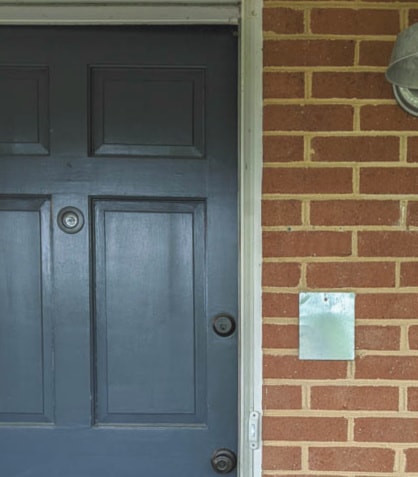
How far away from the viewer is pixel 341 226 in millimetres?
1311

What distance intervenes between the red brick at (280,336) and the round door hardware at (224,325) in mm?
162

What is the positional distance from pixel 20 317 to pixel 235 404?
0.71 metres

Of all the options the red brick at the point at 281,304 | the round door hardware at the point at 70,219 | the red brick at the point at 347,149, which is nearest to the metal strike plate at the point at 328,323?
the red brick at the point at 281,304

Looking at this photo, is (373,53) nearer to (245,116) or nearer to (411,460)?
(245,116)

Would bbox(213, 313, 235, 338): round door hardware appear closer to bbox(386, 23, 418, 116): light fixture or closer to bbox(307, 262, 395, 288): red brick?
bbox(307, 262, 395, 288): red brick

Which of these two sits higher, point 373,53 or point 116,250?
point 373,53

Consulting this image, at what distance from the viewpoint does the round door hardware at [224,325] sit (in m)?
1.47

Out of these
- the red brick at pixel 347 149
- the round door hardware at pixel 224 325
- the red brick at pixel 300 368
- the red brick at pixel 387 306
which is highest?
the red brick at pixel 347 149

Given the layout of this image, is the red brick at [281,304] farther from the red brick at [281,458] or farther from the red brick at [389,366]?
the red brick at [281,458]

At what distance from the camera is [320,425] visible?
4.37 feet

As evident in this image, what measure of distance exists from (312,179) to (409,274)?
37 centimetres

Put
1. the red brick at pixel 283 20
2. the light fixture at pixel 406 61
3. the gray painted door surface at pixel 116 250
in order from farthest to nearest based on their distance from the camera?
the gray painted door surface at pixel 116 250, the red brick at pixel 283 20, the light fixture at pixel 406 61

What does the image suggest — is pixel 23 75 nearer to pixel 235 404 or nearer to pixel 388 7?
pixel 388 7

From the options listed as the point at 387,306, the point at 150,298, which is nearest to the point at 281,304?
the point at 387,306
